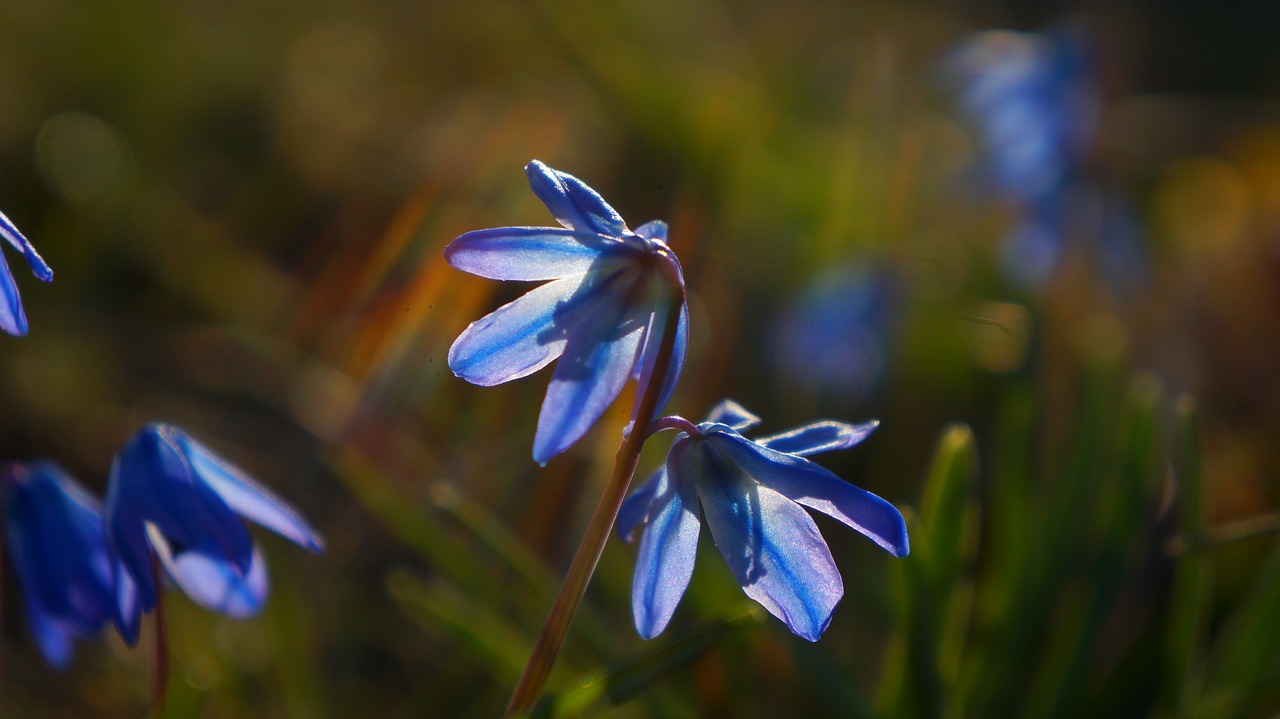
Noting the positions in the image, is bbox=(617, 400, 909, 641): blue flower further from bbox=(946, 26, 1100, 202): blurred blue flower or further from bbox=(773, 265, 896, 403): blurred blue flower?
bbox=(946, 26, 1100, 202): blurred blue flower

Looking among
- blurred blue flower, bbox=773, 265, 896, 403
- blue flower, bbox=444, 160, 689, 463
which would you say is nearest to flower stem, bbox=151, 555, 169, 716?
blue flower, bbox=444, 160, 689, 463

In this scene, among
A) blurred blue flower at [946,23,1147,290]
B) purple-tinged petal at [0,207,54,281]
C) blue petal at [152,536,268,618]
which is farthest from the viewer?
blurred blue flower at [946,23,1147,290]

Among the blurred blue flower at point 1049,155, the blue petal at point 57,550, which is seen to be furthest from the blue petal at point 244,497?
the blurred blue flower at point 1049,155

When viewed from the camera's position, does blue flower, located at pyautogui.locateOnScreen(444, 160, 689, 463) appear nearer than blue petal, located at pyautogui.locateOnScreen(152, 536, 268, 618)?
Yes

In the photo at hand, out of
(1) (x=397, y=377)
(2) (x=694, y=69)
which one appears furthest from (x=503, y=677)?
(2) (x=694, y=69)

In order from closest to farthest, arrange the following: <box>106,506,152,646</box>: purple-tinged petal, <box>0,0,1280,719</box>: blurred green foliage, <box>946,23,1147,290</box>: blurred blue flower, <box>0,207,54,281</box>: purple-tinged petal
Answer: <box>0,207,54,281</box>: purple-tinged petal, <box>106,506,152,646</box>: purple-tinged petal, <box>0,0,1280,719</box>: blurred green foliage, <box>946,23,1147,290</box>: blurred blue flower

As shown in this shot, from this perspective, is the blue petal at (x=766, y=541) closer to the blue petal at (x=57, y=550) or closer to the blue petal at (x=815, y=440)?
the blue petal at (x=815, y=440)

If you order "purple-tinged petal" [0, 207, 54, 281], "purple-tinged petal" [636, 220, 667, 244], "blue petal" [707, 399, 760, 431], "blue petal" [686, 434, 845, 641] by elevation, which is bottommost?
"blue petal" [686, 434, 845, 641]

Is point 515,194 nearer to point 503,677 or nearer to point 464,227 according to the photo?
point 464,227

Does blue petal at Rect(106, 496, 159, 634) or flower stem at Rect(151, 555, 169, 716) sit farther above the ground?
blue petal at Rect(106, 496, 159, 634)

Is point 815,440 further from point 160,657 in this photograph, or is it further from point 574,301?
point 160,657
